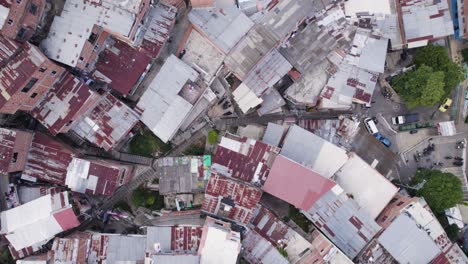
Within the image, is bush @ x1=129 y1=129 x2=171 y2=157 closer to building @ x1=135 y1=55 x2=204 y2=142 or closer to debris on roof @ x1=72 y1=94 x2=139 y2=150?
building @ x1=135 y1=55 x2=204 y2=142

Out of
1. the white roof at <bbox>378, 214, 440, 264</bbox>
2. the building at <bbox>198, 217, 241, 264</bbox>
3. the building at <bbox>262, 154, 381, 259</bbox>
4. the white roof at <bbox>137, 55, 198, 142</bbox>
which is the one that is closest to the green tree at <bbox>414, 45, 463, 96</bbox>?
the white roof at <bbox>378, 214, 440, 264</bbox>

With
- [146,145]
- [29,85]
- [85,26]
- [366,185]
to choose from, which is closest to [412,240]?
[366,185]

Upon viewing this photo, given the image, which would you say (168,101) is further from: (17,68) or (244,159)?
(17,68)

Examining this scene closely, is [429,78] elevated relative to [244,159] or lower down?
elevated

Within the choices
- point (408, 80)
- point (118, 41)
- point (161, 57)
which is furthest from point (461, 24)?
point (118, 41)

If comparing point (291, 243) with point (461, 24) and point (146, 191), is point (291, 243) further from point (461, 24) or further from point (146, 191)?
point (461, 24)

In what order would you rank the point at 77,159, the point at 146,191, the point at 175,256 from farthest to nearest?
1. the point at 146,191
2. the point at 77,159
3. the point at 175,256

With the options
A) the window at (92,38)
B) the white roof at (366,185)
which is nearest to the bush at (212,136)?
the white roof at (366,185)
